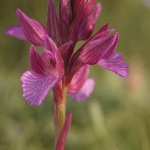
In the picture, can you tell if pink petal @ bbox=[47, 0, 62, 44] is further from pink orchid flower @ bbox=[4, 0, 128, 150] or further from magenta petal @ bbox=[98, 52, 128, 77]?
magenta petal @ bbox=[98, 52, 128, 77]

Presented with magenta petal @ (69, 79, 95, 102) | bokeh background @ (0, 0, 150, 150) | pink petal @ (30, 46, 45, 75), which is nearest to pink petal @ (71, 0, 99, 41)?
pink petal @ (30, 46, 45, 75)

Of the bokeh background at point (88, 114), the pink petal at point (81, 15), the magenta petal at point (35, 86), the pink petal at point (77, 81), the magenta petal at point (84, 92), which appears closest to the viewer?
the magenta petal at point (35, 86)

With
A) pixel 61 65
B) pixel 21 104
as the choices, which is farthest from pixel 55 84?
pixel 21 104

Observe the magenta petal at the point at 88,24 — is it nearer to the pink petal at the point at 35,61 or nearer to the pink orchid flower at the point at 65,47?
the pink orchid flower at the point at 65,47

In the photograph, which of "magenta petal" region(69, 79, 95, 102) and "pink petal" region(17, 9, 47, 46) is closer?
"pink petal" region(17, 9, 47, 46)

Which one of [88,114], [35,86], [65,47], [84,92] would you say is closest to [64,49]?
[65,47]

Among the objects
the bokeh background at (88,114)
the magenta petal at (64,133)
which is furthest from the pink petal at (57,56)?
the bokeh background at (88,114)

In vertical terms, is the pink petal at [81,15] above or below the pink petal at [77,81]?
above
